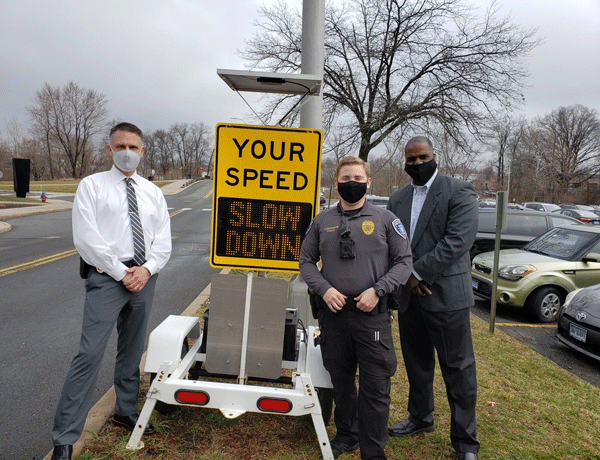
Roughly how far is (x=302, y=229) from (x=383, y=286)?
85cm

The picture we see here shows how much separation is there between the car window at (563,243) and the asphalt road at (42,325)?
21.5 feet

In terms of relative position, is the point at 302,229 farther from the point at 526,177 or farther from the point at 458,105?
the point at 526,177

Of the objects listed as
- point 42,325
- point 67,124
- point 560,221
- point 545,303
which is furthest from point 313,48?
point 67,124

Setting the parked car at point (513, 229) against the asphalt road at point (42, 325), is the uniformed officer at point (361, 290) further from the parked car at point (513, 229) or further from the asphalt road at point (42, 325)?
the parked car at point (513, 229)

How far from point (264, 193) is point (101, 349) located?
4.93 feet

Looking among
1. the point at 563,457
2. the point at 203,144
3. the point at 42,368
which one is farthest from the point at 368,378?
the point at 203,144

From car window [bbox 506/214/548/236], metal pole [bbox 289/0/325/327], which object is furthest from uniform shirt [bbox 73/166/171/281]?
car window [bbox 506/214/548/236]

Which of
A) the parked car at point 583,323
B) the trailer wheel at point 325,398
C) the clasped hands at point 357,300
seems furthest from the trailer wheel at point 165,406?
the parked car at point 583,323

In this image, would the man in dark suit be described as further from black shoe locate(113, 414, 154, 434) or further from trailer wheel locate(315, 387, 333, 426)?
black shoe locate(113, 414, 154, 434)

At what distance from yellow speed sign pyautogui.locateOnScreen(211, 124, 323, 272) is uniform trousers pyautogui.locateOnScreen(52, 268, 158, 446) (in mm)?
656

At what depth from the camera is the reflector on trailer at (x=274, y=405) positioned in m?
2.85

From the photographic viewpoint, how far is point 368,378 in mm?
2836

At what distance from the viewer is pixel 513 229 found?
36.2 feet

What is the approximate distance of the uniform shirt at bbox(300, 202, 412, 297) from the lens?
9.22ft
